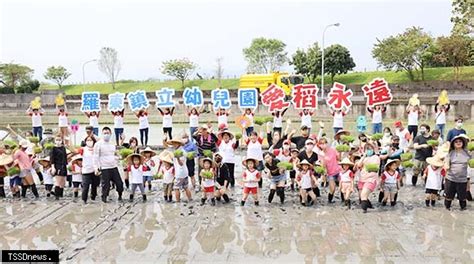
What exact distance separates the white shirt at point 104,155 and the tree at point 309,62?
4298 cm

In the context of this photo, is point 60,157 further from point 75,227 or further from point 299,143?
point 299,143

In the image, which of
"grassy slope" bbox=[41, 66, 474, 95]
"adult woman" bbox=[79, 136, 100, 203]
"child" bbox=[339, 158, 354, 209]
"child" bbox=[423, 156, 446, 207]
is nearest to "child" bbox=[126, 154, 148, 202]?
"adult woman" bbox=[79, 136, 100, 203]

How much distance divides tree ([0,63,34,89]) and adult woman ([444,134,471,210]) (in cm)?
5851

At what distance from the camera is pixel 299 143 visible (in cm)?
1078

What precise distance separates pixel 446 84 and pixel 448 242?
41019 millimetres

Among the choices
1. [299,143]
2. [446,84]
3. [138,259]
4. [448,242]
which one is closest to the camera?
[138,259]

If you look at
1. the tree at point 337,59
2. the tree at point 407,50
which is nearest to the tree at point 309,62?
the tree at point 337,59

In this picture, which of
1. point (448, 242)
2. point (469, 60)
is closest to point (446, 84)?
point (469, 60)

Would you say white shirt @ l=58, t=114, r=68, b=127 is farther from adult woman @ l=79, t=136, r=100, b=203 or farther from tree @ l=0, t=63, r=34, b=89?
tree @ l=0, t=63, r=34, b=89

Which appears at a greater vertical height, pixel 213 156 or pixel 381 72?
pixel 381 72

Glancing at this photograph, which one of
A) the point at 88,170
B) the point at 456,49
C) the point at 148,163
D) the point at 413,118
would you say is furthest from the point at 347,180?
the point at 456,49

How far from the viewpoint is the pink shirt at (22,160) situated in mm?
10195

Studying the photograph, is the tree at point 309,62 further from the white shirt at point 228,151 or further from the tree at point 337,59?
the white shirt at point 228,151

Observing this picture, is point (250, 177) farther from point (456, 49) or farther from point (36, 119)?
point (456, 49)
